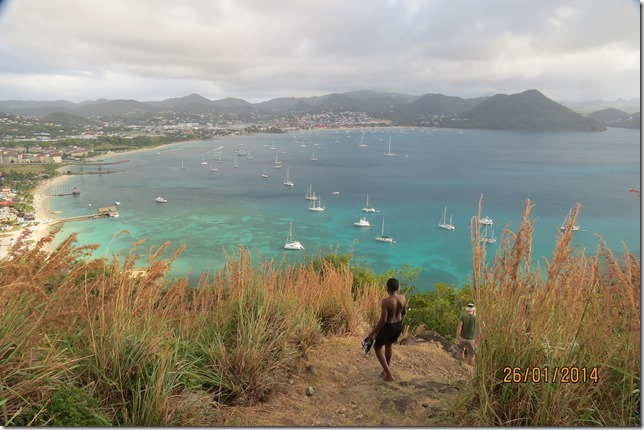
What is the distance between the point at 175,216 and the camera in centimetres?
4662

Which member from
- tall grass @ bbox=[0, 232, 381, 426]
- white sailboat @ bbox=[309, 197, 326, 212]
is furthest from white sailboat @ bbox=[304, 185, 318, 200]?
tall grass @ bbox=[0, 232, 381, 426]

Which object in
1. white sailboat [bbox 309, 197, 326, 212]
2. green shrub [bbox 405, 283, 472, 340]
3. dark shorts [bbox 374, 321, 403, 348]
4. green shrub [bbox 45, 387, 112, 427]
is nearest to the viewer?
green shrub [bbox 45, 387, 112, 427]

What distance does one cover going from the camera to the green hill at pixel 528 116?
459ft

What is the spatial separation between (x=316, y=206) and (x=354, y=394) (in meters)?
49.8

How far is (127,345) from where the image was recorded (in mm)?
2410

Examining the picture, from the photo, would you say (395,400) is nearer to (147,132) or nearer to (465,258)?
(465,258)

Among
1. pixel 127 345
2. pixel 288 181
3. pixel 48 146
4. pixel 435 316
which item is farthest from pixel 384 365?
pixel 48 146

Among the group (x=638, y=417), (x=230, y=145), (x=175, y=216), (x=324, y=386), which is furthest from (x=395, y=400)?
(x=230, y=145)

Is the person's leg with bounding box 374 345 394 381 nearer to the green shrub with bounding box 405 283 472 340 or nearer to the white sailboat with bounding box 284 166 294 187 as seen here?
the green shrub with bounding box 405 283 472 340

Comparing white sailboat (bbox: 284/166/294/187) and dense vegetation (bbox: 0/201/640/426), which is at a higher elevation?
dense vegetation (bbox: 0/201/640/426)

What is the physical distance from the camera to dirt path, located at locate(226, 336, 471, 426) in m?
2.81

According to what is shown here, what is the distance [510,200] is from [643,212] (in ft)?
190

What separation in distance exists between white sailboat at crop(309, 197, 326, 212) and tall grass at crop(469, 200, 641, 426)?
47844 mm

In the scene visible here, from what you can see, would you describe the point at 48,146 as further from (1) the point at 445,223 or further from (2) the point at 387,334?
(2) the point at 387,334
